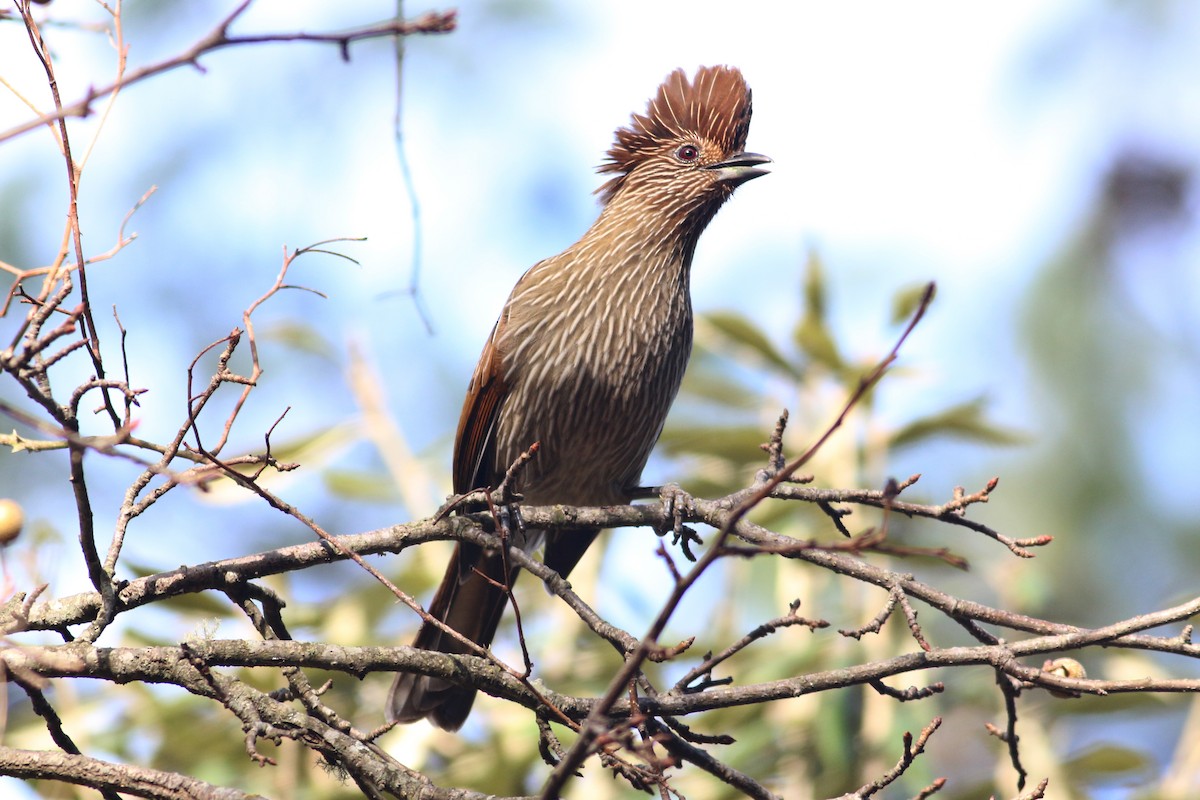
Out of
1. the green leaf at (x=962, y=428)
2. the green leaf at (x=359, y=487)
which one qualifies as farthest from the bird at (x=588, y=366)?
the green leaf at (x=962, y=428)

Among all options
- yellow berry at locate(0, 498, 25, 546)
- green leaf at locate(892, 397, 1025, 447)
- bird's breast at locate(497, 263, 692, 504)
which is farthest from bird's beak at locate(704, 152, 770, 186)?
yellow berry at locate(0, 498, 25, 546)

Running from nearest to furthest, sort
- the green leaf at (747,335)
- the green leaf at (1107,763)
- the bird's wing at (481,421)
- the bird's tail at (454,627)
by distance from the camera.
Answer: the bird's tail at (454,627) < the bird's wing at (481,421) < the green leaf at (1107,763) < the green leaf at (747,335)

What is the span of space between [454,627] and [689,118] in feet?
6.99

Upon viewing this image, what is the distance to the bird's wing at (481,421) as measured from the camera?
4277mm

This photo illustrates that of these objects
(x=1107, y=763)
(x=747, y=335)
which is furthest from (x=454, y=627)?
(x=1107, y=763)

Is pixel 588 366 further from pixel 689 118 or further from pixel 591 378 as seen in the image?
pixel 689 118

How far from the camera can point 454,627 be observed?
443 centimetres

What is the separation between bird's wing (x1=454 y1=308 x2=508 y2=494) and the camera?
4.28 m

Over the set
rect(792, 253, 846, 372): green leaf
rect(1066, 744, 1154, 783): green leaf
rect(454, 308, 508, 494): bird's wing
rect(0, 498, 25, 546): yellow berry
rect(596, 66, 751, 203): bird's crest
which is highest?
rect(596, 66, 751, 203): bird's crest

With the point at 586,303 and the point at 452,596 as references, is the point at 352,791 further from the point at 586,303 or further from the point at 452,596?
the point at 586,303

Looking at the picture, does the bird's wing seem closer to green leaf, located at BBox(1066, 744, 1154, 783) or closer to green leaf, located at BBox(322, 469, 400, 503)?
green leaf, located at BBox(322, 469, 400, 503)

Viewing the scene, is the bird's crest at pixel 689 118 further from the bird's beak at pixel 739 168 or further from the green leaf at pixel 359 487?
the green leaf at pixel 359 487

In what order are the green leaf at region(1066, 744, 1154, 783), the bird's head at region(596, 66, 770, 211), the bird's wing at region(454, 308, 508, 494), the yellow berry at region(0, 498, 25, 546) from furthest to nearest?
the green leaf at region(1066, 744, 1154, 783) → the bird's head at region(596, 66, 770, 211) → the bird's wing at region(454, 308, 508, 494) → the yellow berry at region(0, 498, 25, 546)

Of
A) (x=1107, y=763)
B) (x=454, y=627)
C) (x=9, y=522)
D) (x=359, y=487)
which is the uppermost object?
(x=359, y=487)
